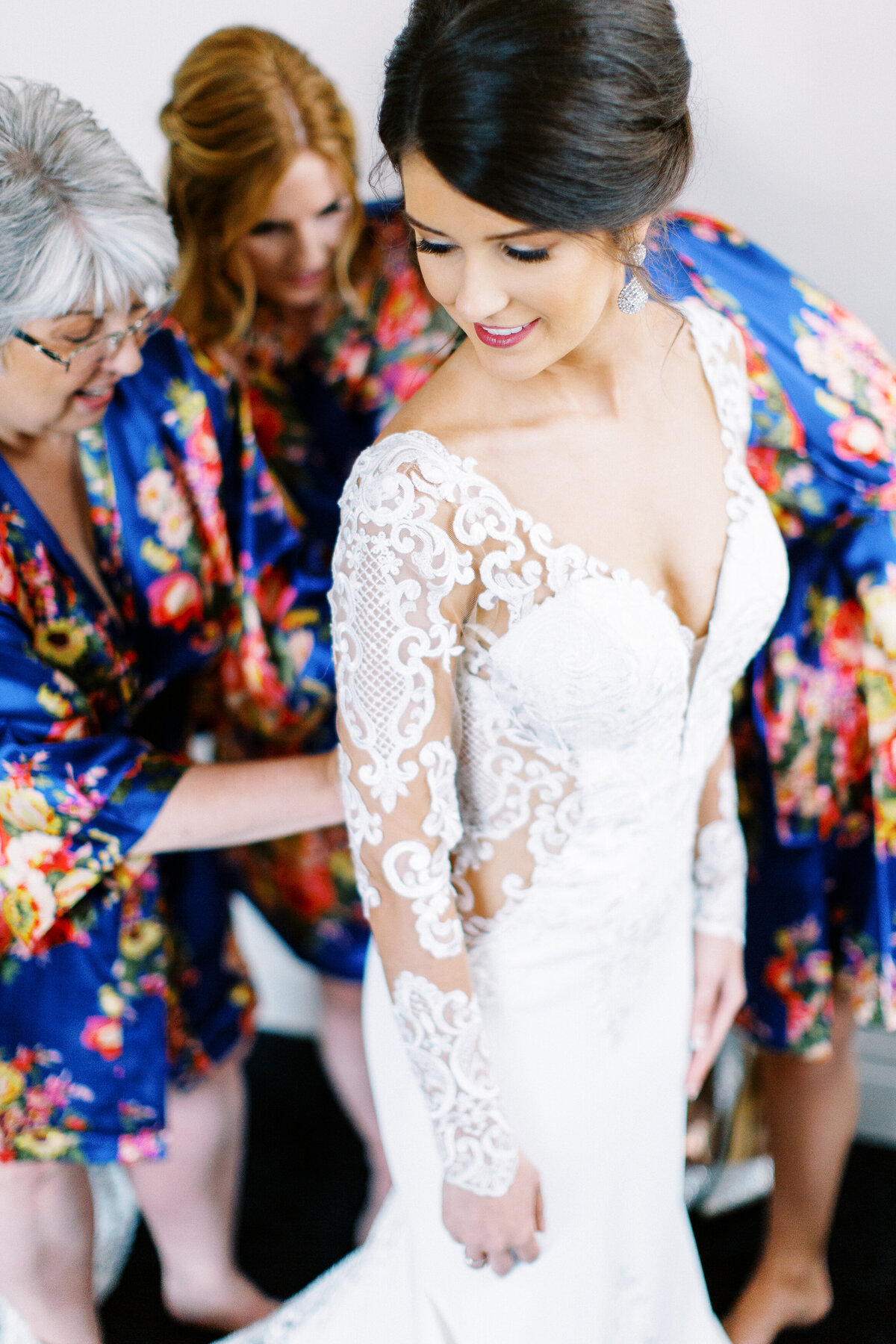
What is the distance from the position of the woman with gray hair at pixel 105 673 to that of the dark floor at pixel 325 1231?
0.28m

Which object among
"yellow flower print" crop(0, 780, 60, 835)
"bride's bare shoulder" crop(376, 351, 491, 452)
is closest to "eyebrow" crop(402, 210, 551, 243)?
"bride's bare shoulder" crop(376, 351, 491, 452)

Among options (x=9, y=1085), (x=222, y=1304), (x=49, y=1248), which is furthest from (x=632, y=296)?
(x=222, y=1304)

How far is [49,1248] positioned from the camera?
1359 millimetres

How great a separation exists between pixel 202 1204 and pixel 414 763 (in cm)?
106

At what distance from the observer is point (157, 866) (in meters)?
1.40

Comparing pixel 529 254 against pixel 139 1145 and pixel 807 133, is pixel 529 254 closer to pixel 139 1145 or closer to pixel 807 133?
pixel 807 133

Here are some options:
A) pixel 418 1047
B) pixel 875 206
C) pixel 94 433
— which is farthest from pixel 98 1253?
pixel 875 206

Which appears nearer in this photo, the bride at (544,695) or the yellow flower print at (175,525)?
the bride at (544,695)

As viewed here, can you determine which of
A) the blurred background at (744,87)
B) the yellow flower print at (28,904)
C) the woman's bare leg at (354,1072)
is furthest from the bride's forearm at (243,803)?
the blurred background at (744,87)

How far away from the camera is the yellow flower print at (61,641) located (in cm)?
117

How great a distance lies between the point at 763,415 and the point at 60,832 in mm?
838

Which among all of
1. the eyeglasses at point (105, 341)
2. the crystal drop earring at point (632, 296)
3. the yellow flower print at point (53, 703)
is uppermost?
the crystal drop earring at point (632, 296)

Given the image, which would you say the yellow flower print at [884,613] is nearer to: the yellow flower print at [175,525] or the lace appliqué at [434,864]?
the lace appliqué at [434,864]

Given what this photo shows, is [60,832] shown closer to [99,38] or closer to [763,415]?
[763,415]
